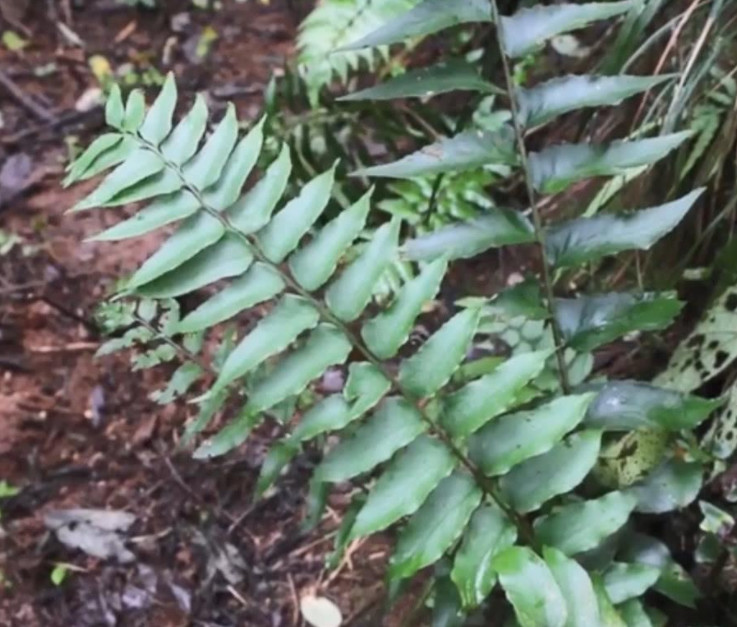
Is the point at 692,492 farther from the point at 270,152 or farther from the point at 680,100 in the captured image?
the point at 270,152

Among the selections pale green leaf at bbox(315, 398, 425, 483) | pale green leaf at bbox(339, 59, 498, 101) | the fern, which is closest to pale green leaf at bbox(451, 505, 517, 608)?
the fern

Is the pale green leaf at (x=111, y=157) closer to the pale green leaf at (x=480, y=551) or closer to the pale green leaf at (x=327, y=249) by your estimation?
the pale green leaf at (x=327, y=249)

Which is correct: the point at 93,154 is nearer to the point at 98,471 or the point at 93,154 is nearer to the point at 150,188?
the point at 150,188

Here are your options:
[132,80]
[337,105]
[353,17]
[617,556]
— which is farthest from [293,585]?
[132,80]

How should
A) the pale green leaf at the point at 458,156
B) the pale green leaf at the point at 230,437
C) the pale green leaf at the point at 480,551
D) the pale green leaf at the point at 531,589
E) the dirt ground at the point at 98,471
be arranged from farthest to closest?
the dirt ground at the point at 98,471 < the pale green leaf at the point at 230,437 < the pale green leaf at the point at 458,156 < the pale green leaf at the point at 480,551 < the pale green leaf at the point at 531,589

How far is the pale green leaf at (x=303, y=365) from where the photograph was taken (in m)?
1.22

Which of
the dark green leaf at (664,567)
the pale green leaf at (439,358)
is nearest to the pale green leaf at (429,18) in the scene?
the pale green leaf at (439,358)

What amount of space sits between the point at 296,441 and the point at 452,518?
0.19 m

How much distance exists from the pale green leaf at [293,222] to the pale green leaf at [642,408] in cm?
41

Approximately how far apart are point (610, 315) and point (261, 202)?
44cm

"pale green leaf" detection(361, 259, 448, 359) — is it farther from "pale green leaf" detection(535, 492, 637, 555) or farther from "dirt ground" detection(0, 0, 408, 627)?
"dirt ground" detection(0, 0, 408, 627)

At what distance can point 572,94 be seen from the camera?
132 cm

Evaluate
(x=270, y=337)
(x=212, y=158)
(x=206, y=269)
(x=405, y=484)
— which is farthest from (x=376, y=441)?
(x=212, y=158)

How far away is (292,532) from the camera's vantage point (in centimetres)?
192
